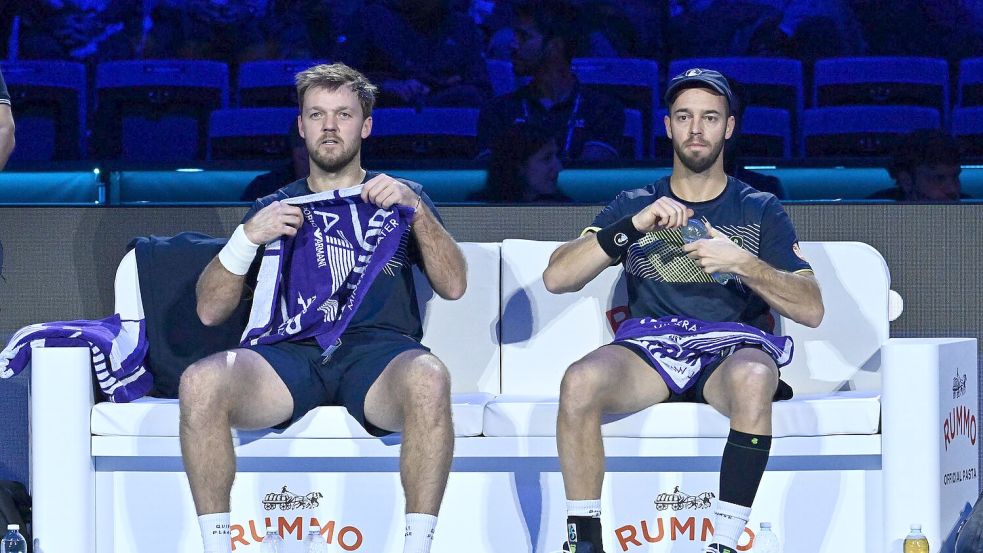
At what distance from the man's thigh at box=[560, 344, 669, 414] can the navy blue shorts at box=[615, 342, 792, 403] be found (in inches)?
0.5

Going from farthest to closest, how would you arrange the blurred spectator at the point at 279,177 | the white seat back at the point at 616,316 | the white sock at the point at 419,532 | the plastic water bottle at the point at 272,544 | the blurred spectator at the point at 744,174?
the blurred spectator at the point at 279,177 < the blurred spectator at the point at 744,174 < the white seat back at the point at 616,316 < the plastic water bottle at the point at 272,544 < the white sock at the point at 419,532

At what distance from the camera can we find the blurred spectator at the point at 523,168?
4355 mm

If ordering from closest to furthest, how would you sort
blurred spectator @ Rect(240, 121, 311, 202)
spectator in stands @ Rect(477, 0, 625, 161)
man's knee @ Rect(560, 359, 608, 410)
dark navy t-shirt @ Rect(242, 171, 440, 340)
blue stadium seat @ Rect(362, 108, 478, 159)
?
man's knee @ Rect(560, 359, 608, 410) → dark navy t-shirt @ Rect(242, 171, 440, 340) → blurred spectator @ Rect(240, 121, 311, 202) → spectator in stands @ Rect(477, 0, 625, 161) → blue stadium seat @ Rect(362, 108, 478, 159)

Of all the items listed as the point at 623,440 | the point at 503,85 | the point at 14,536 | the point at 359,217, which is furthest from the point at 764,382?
the point at 503,85

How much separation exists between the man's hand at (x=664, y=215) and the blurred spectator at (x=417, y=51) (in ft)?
6.18

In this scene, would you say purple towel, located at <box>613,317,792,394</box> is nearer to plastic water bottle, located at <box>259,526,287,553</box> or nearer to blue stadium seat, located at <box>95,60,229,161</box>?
plastic water bottle, located at <box>259,526,287,553</box>

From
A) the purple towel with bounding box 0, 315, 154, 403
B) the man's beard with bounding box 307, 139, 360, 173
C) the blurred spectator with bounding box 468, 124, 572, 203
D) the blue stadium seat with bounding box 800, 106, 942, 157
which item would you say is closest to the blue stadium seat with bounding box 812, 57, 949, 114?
the blue stadium seat with bounding box 800, 106, 942, 157

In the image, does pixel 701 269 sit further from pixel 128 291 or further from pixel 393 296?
pixel 128 291

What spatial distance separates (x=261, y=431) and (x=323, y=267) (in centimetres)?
44

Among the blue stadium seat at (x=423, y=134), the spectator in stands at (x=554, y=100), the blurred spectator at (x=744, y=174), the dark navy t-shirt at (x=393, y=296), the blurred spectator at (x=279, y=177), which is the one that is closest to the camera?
the dark navy t-shirt at (x=393, y=296)

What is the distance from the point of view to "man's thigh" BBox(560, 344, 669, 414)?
294 cm

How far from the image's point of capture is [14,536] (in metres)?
3.10

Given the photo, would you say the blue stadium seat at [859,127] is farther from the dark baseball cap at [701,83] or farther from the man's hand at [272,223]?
the man's hand at [272,223]

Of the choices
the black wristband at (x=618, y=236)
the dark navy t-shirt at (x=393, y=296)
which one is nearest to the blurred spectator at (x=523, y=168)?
the dark navy t-shirt at (x=393, y=296)
